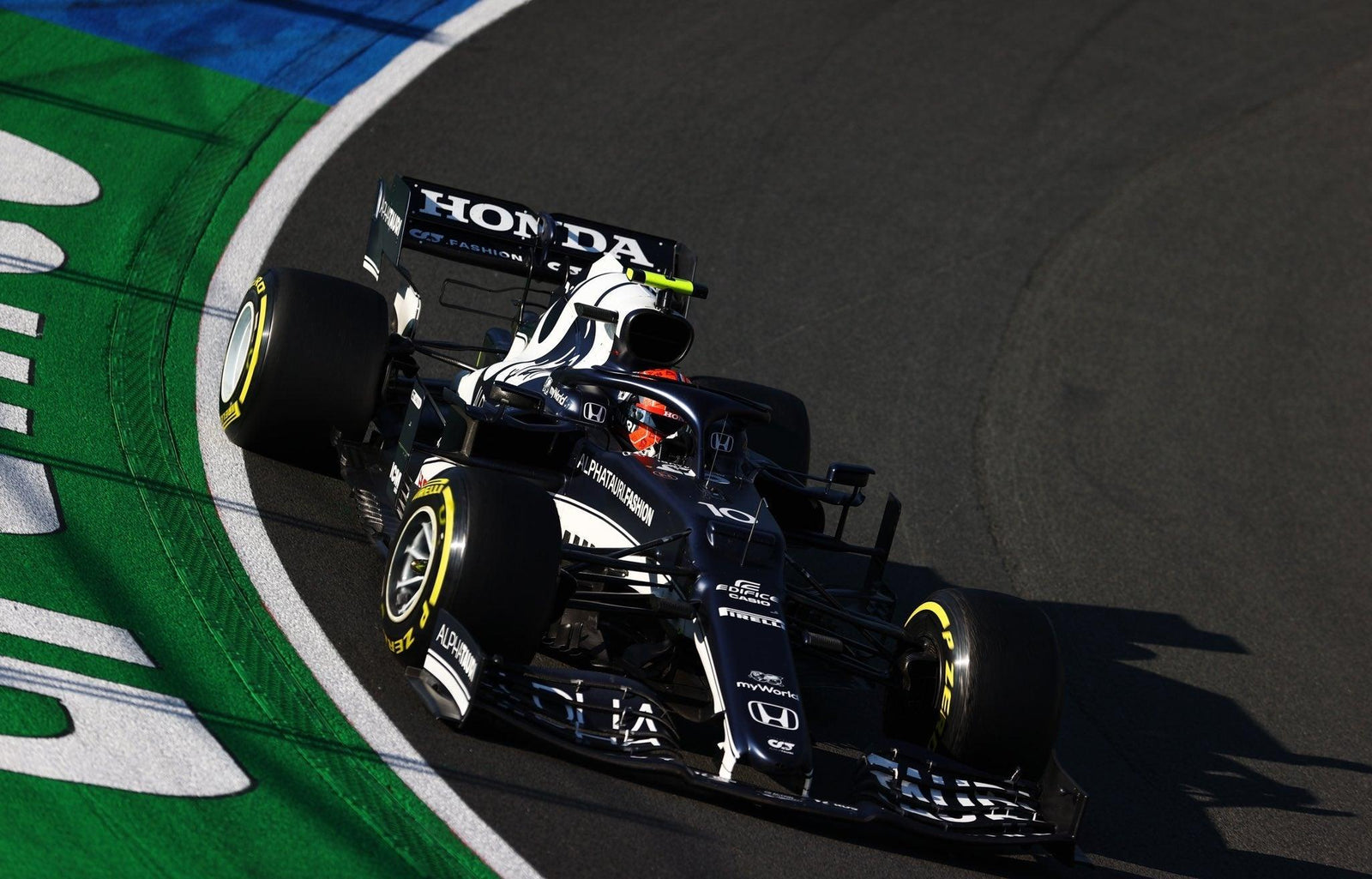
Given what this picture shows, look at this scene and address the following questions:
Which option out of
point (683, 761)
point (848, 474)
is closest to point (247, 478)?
point (848, 474)

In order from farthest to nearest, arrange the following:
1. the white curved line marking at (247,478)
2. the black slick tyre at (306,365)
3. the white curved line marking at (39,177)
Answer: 1. the white curved line marking at (39,177)
2. the black slick tyre at (306,365)
3. the white curved line marking at (247,478)

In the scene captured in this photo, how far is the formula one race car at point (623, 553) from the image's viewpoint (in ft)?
21.4

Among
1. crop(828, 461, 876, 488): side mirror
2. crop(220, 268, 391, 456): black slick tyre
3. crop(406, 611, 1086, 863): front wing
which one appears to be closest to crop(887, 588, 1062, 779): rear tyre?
crop(406, 611, 1086, 863): front wing

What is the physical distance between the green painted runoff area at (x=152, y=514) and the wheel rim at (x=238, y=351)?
0.33 meters

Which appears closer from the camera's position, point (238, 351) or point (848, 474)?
point (848, 474)

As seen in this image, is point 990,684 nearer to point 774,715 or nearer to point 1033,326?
point 774,715

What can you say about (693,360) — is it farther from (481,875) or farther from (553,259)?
(481,875)

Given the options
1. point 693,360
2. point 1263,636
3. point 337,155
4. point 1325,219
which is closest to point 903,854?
point 1263,636

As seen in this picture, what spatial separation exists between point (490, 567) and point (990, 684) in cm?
238

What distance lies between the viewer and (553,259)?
32.1ft

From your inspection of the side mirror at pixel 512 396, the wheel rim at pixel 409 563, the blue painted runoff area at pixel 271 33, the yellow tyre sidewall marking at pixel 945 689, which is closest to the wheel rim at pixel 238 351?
the side mirror at pixel 512 396

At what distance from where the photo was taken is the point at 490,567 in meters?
6.50

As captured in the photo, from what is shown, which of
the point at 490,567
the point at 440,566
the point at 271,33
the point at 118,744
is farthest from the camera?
the point at 271,33

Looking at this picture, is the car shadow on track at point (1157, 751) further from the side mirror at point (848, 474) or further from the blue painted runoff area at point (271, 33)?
the blue painted runoff area at point (271, 33)
